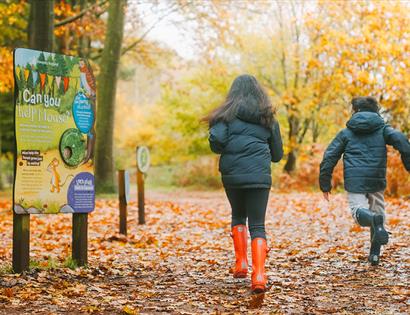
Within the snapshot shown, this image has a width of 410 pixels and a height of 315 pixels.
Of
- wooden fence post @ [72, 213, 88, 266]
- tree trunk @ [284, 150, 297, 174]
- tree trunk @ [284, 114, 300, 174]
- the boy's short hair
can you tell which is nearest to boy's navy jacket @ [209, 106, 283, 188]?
the boy's short hair

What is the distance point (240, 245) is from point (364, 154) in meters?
1.74

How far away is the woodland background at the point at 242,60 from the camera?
64.8 feet

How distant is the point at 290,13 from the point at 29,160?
70.2 feet

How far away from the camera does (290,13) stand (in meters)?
26.3

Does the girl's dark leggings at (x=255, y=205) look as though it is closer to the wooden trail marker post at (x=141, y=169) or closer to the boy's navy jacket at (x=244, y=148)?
the boy's navy jacket at (x=244, y=148)

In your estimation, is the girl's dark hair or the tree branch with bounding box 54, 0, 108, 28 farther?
the tree branch with bounding box 54, 0, 108, 28

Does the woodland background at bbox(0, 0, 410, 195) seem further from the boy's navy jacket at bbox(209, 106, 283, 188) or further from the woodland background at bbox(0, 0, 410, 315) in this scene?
the boy's navy jacket at bbox(209, 106, 283, 188)

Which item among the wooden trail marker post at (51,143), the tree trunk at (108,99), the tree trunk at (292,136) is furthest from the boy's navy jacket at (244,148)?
the tree trunk at (292,136)

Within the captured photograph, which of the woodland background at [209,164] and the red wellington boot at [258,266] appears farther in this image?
the woodland background at [209,164]

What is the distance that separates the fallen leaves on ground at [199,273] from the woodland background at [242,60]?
210 inches

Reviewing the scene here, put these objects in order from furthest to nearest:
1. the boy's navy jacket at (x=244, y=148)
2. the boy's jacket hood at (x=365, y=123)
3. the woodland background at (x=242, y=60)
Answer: the woodland background at (x=242, y=60), the boy's jacket hood at (x=365, y=123), the boy's navy jacket at (x=244, y=148)

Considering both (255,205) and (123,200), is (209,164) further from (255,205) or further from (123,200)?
(255,205)

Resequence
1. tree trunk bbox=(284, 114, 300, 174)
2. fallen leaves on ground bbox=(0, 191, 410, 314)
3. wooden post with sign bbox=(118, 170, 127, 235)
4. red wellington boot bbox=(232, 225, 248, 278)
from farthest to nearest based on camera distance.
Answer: tree trunk bbox=(284, 114, 300, 174)
wooden post with sign bbox=(118, 170, 127, 235)
red wellington boot bbox=(232, 225, 248, 278)
fallen leaves on ground bbox=(0, 191, 410, 314)

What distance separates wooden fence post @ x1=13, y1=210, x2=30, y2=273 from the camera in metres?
6.36
